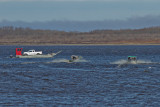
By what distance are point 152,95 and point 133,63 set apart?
1766 inches

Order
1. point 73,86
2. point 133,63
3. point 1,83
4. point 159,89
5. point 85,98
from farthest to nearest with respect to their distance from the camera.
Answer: point 133,63 < point 1,83 < point 73,86 < point 159,89 < point 85,98

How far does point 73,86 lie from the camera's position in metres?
43.5

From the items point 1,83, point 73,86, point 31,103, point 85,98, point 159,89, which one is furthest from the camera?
point 1,83

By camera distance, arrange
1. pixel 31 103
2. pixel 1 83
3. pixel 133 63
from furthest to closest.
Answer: pixel 133 63
pixel 1 83
pixel 31 103

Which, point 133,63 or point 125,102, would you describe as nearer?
point 125,102

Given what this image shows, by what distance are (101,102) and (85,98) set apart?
7.59 feet

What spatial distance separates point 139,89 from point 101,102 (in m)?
8.39

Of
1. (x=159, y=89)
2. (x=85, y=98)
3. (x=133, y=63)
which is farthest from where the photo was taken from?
(x=133, y=63)

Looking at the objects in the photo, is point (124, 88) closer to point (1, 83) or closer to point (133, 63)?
point (1, 83)

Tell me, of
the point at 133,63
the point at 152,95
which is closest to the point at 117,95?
the point at 152,95

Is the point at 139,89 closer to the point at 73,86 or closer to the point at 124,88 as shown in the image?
the point at 124,88

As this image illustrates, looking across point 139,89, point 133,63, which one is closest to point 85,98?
point 139,89

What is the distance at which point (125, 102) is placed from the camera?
33156 mm

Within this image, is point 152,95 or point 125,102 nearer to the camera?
point 125,102
